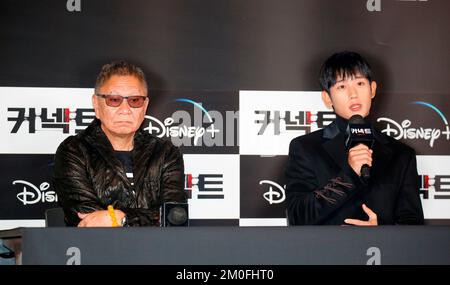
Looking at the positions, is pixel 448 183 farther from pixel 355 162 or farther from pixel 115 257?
pixel 115 257

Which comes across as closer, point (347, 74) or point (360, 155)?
point (360, 155)

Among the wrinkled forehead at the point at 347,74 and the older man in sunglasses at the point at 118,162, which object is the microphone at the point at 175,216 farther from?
the wrinkled forehead at the point at 347,74

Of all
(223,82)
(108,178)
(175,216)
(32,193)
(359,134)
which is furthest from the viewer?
(223,82)

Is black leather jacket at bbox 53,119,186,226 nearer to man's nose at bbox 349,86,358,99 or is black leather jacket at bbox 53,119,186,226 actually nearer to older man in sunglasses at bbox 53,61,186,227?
older man in sunglasses at bbox 53,61,186,227

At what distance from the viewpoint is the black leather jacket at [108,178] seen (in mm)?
2799

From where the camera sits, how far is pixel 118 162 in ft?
9.57

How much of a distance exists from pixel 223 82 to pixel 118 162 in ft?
3.72

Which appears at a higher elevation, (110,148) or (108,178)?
(110,148)

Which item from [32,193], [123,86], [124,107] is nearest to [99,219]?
[124,107]

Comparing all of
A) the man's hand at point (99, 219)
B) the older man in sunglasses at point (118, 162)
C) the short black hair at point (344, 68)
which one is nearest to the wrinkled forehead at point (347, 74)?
the short black hair at point (344, 68)

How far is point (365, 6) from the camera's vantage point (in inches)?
153

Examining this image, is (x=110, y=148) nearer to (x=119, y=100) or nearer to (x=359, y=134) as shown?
(x=119, y=100)
